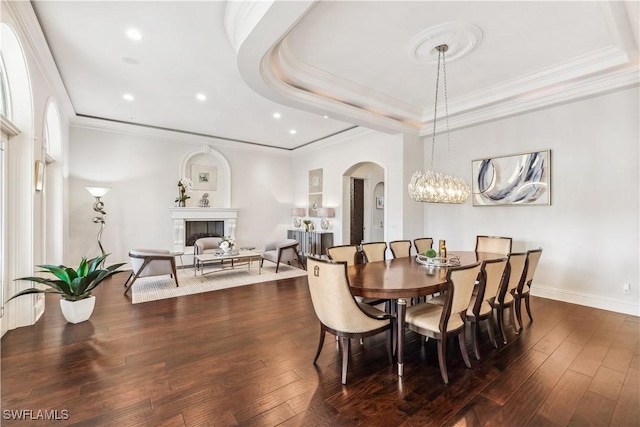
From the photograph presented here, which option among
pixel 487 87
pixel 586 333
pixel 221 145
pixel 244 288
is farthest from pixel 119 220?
pixel 586 333

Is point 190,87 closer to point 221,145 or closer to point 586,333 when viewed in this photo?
point 221,145

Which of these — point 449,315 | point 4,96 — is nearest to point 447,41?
point 449,315

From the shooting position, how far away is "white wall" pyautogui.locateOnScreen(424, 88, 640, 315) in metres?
3.74

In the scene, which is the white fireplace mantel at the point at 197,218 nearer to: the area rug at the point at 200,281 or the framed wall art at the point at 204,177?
the framed wall art at the point at 204,177

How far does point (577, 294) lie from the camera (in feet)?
13.6

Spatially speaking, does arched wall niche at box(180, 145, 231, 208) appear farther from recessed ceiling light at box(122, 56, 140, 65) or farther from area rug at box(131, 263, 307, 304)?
recessed ceiling light at box(122, 56, 140, 65)

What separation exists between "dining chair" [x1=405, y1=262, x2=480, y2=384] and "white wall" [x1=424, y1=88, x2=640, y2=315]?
2.91 metres

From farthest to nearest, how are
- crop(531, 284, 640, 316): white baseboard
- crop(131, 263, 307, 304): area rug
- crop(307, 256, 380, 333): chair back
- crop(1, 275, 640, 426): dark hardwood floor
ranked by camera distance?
crop(131, 263, 307, 304): area rug
crop(531, 284, 640, 316): white baseboard
crop(307, 256, 380, 333): chair back
crop(1, 275, 640, 426): dark hardwood floor

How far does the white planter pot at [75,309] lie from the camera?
3330mm

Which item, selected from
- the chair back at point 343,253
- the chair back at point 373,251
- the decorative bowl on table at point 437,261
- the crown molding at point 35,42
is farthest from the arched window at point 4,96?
the decorative bowl on table at point 437,261

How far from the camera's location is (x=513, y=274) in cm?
301

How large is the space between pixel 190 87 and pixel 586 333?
612 centimetres

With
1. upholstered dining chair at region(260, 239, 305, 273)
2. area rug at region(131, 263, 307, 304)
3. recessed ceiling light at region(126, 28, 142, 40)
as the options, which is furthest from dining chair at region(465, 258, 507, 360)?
recessed ceiling light at region(126, 28, 142, 40)

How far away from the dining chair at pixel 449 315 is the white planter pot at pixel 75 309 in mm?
3688
